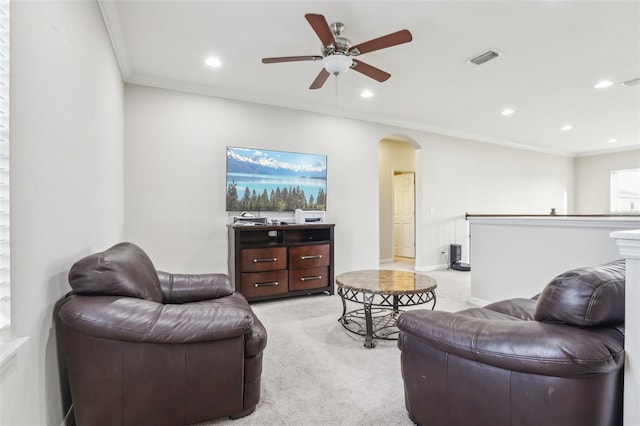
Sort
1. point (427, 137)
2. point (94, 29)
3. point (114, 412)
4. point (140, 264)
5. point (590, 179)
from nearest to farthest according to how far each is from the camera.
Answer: point (114, 412) < point (140, 264) < point (94, 29) < point (427, 137) < point (590, 179)

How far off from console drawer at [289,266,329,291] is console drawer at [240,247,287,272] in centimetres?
19

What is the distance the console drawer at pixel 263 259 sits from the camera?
3704 mm

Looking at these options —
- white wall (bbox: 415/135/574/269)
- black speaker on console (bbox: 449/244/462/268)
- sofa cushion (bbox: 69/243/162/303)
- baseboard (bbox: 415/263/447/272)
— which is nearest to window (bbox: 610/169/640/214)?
white wall (bbox: 415/135/574/269)

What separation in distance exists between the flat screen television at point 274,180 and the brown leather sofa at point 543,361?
3.13 meters

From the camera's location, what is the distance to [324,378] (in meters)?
2.09

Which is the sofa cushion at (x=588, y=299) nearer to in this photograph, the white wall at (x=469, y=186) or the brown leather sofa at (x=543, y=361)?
the brown leather sofa at (x=543, y=361)

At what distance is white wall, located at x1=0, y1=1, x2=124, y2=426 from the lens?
116cm

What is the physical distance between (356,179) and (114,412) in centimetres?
413

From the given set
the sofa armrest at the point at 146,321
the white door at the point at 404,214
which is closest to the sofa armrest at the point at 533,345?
the sofa armrest at the point at 146,321

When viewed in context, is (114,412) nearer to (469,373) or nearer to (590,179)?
(469,373)

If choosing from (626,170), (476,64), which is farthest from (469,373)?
(626,170)

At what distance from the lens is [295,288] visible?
4.01 meters

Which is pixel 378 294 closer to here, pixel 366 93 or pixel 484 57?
pixel 484 57

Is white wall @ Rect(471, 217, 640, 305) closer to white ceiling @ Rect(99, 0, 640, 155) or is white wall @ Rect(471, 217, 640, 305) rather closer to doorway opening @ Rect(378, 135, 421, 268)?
white ceiling @ Rect(99, 0, 640, 155)
